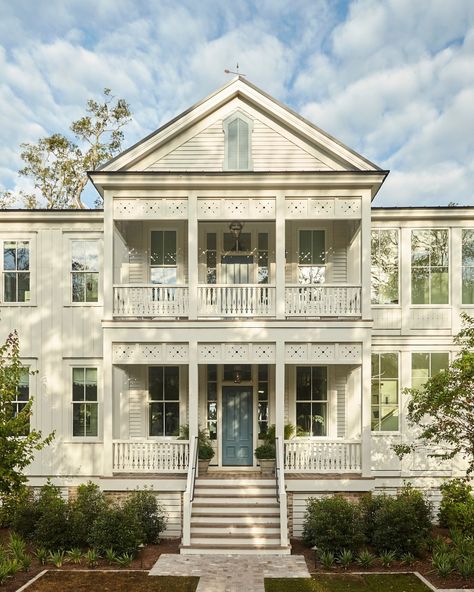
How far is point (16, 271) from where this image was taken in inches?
563

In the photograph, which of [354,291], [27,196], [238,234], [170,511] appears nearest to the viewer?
[170,511]

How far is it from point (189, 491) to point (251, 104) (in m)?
10.1

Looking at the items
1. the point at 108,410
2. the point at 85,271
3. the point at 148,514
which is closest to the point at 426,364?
the point at 148,514

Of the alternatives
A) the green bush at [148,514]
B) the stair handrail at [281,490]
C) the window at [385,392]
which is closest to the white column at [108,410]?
the green bush at [148,514]

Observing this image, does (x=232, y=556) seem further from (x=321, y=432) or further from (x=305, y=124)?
(x=305, y=124)

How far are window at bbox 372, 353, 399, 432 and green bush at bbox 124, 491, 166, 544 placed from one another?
651 cm

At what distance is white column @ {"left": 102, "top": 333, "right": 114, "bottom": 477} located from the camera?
12.1 meters

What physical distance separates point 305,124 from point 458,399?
25.7 ft

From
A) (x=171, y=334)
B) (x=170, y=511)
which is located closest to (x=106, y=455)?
(x=170, y=511)

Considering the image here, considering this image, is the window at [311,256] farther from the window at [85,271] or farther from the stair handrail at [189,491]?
the window at [85,271]

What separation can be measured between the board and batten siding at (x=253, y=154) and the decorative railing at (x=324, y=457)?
7.18 m

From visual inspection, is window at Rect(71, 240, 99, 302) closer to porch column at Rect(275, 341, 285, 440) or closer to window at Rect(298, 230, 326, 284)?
porch column at Rect(275, 341, 285, 440)

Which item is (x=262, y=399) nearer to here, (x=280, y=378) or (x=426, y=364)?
(x=280, y=378)

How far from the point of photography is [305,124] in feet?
42.5
